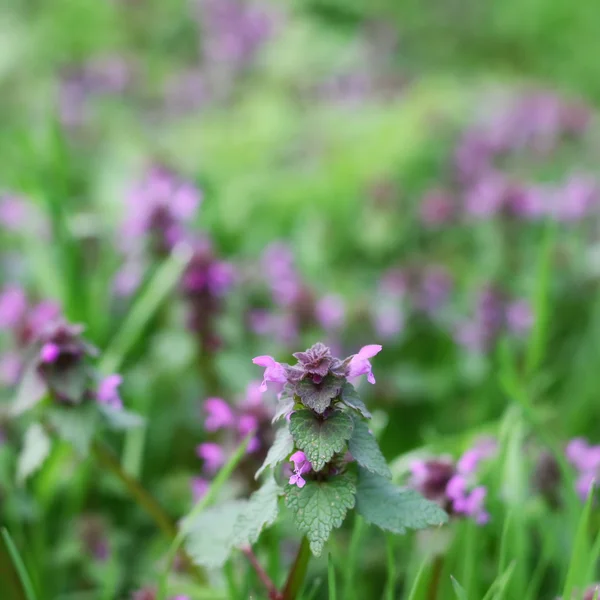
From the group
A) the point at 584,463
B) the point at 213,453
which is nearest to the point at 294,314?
the point at 213,453

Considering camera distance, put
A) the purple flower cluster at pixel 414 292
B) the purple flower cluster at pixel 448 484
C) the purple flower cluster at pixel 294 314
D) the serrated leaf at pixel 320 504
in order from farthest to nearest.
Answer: the purple flower cluster at pixel 414 292 < the purple flower cluster at pixel 294 314 < the purple flower cluster at pixel 448 484 < the serrated leaf at pixel 320 504

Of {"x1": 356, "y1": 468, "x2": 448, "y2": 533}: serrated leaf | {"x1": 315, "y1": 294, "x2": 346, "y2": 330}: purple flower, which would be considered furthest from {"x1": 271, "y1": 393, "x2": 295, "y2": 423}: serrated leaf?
{"x1": 315, "y1": 294, "x2": 346, "y2": 330}: purple flower

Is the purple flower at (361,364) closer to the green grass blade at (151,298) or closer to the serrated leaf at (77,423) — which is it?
the serrated leaf at (77,423)

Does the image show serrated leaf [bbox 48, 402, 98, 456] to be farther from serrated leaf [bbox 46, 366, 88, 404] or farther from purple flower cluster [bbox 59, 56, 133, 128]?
purple flower cluster [bbox 59, 56, 133, 128]

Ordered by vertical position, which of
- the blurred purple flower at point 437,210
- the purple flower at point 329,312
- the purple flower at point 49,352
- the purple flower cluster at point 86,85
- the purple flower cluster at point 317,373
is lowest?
the purple flower cluster at point 317,373

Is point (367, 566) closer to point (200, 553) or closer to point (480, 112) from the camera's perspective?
point (200, 553)

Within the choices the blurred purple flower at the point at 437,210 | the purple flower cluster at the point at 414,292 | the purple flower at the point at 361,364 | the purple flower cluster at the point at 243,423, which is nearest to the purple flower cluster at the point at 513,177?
the blurred purple flower at the point at 437,210

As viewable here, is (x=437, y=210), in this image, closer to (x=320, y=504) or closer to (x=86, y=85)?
(x=320, y=504)
